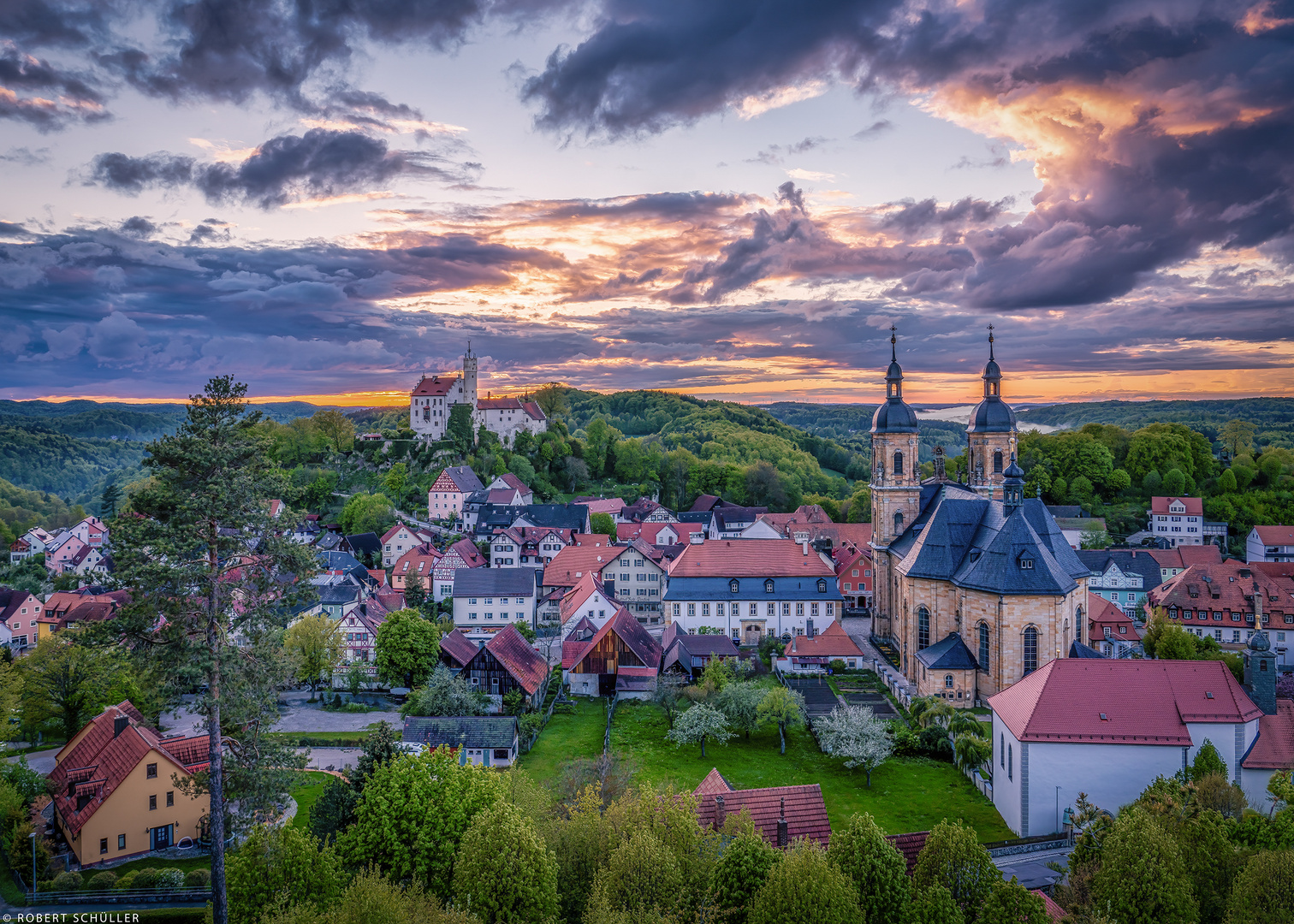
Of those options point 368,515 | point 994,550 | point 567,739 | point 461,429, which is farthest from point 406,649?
point 461,429

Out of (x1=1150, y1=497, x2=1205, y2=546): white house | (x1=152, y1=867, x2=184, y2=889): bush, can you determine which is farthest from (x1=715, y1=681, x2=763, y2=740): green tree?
(x1=1150, y1=497, x2=1205, y2=546): white house

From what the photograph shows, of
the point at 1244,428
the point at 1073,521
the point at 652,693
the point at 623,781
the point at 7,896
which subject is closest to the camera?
the point at 7,896

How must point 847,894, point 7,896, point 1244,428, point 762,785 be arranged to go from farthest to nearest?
1. point 1244,428
2. point 762,785
3. point 7,896
4. point 847,894

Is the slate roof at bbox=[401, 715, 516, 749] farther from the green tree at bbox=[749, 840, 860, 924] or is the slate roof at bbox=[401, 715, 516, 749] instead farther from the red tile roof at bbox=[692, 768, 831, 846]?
the green tree at bbox=[749, 840, 860, 924]

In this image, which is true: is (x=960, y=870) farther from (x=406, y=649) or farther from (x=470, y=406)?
(x=470, y=406)

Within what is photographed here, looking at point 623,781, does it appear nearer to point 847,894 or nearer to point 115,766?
point 847,894

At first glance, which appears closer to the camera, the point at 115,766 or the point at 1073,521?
the point at 115,766

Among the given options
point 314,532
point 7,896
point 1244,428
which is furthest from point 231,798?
point 1244,428
